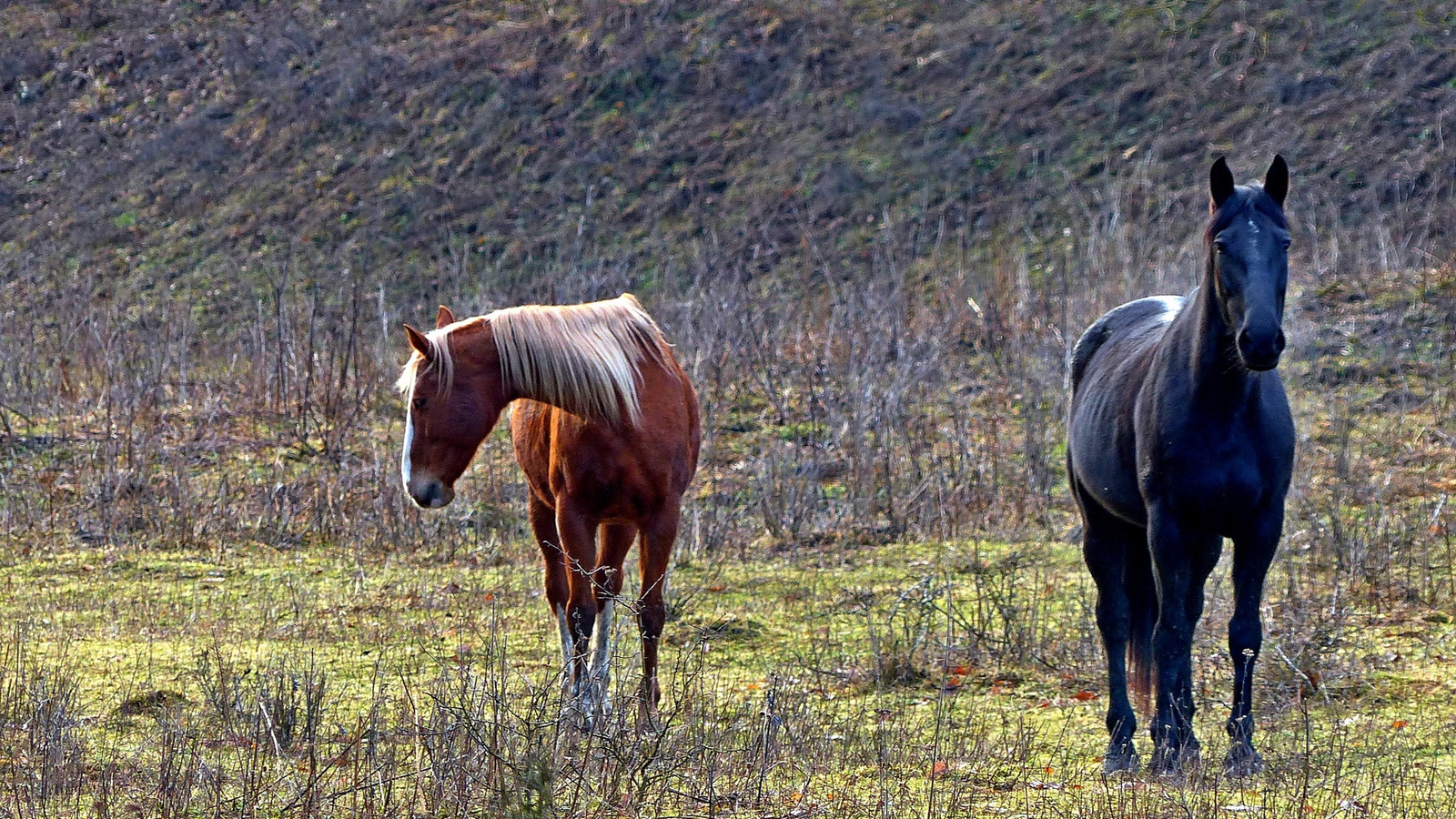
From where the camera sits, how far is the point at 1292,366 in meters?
12.7

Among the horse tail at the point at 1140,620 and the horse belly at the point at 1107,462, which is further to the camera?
the horse tail at the point at 1140,620

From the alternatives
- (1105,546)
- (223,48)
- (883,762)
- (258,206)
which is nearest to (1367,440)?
(1105,546)

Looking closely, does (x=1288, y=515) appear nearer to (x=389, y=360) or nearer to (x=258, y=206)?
(x=389, y=360)

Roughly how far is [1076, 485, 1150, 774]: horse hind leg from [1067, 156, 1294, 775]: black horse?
2 centimetres

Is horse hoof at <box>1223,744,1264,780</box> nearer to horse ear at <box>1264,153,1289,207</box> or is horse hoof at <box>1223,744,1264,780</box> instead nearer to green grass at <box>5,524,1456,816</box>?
green grass at <box>5,524,1456,816</box>

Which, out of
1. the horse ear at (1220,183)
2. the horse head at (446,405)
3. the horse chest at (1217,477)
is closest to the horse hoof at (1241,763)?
the horse chest at (1217,477)

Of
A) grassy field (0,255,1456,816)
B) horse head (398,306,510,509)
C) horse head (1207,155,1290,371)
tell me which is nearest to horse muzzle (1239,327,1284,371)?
horse head (1207,155,1290,371)

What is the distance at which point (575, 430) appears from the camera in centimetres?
568

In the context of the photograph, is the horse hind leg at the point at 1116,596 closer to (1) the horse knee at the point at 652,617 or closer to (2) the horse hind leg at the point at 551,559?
(1) the horse knee at the point at 652,617

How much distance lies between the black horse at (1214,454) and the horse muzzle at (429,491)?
2613 mm

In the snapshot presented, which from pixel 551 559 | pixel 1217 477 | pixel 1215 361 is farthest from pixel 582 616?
pixel 1215 361

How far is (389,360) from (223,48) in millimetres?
15565

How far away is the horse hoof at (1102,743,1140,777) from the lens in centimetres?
489

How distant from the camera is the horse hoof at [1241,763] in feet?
15.2
